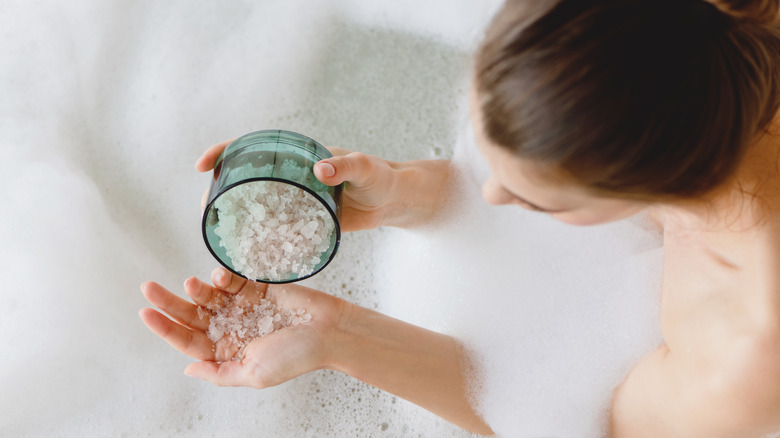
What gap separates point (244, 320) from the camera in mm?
886

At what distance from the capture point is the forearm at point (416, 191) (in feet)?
3.33

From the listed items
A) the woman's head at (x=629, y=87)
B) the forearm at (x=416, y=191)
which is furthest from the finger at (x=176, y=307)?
the woman's head at (x=629, y=87)

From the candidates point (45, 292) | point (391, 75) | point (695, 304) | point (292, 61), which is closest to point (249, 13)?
point (292, 61)

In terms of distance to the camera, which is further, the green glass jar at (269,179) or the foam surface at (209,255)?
the foam surface at (209,255)

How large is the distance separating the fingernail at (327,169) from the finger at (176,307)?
0.30 m

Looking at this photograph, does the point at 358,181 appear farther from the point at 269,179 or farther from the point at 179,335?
the point at 179,335

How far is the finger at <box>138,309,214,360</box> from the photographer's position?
83 centimetres

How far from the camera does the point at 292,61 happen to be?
4.34ft

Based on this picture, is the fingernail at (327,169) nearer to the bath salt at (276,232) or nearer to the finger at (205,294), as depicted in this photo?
the bath salt at (276,232)

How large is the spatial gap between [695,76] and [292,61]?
0.98 metres

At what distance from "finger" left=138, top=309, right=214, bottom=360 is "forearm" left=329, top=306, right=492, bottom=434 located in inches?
7.2

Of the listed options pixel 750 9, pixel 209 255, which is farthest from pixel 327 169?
pixel 209 255

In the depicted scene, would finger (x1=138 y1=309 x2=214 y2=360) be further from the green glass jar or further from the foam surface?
the foam surface

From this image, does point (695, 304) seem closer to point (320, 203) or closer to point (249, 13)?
point (320, 203)
